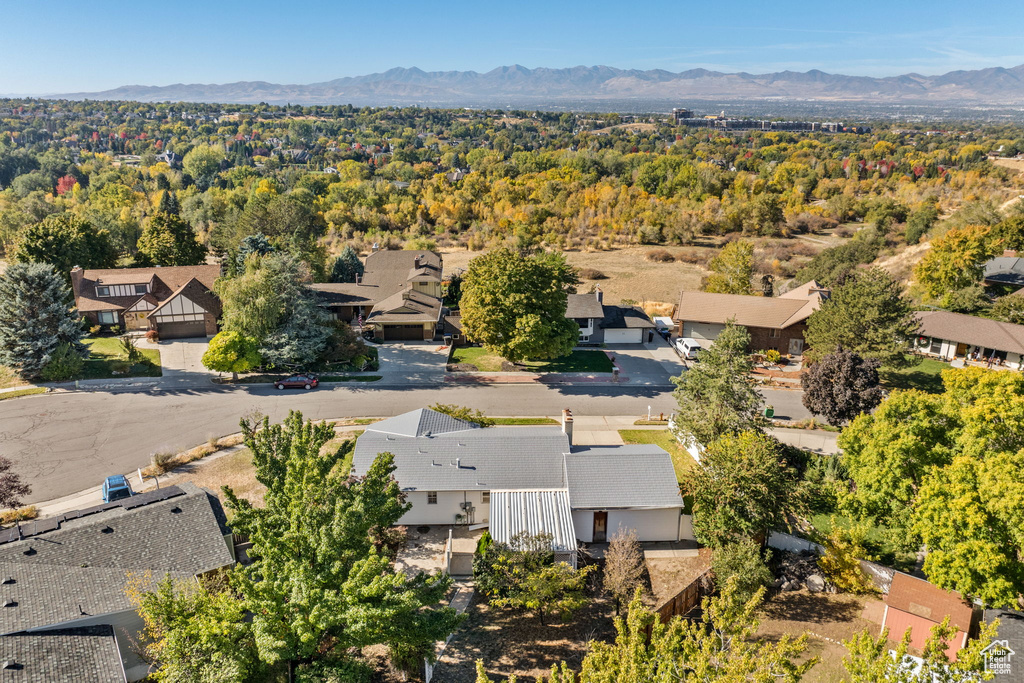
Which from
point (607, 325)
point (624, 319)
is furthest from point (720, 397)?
point (624, 319)

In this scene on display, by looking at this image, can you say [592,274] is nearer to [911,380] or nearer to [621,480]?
[911,380]

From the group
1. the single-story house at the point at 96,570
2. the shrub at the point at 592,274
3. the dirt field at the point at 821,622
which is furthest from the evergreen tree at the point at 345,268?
the dirt field at the point at 821,622

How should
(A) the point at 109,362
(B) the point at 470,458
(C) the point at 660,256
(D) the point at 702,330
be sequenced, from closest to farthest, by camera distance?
(B) the point at 470,458, (A) the point at 109,362, (D) the point at 702,330, (C) the point at 660,256

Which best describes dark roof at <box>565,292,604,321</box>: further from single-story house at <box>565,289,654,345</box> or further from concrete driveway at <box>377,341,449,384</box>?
concrete driveway at <box>377,341,449,384</box>

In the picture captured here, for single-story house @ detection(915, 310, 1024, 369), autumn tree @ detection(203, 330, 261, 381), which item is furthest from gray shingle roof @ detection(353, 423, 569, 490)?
single-story house @ detection(915, 310, 1024, 369)

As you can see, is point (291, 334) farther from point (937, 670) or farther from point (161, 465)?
point (937, 670)

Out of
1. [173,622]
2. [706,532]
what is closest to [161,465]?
[173,622]
